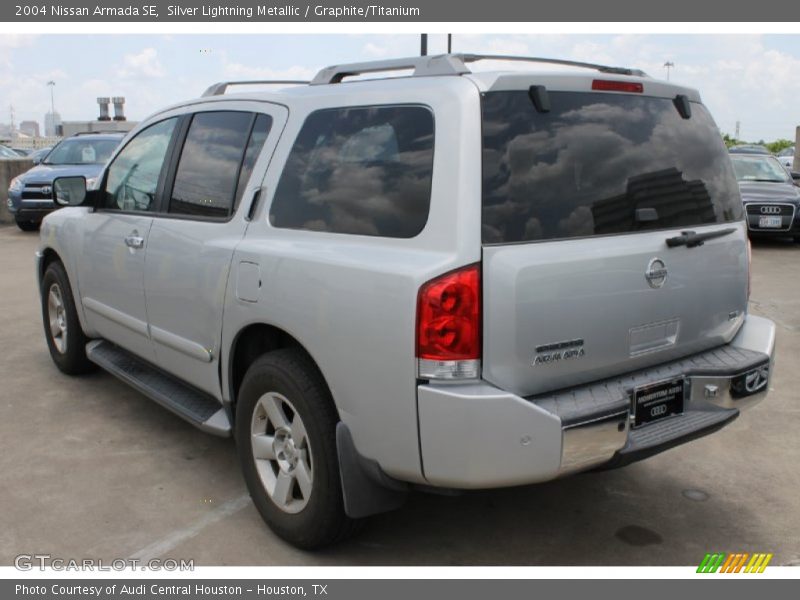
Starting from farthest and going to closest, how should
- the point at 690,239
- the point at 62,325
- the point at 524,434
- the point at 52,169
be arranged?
1. the point at 52,169
2. the point at 62,325
3. the point at 690,239
4. the point at 524,434

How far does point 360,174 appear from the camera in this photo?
3215mm

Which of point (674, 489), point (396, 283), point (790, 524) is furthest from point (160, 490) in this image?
point (790, 524)

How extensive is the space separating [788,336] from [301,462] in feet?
17.4

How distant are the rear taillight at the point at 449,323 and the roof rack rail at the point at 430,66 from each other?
0.80 metres

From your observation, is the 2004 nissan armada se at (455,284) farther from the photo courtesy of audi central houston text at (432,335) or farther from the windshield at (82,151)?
the windshield at (82,151)

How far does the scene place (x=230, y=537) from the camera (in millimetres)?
3562

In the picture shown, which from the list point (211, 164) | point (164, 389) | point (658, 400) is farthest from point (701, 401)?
point (164, 389)

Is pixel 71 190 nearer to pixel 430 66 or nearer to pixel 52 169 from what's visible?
pixel 430 66

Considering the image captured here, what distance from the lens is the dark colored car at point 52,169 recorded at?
14156mm

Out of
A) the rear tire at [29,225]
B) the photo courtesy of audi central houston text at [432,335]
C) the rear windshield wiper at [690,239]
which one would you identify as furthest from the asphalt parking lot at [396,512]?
the rear tire at [29,225]

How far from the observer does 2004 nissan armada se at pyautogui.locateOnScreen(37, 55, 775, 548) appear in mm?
2795

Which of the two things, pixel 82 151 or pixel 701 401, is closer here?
pixel 701 401

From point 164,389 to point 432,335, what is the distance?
7.09ft

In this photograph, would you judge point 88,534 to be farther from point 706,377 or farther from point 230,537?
point 706,377
